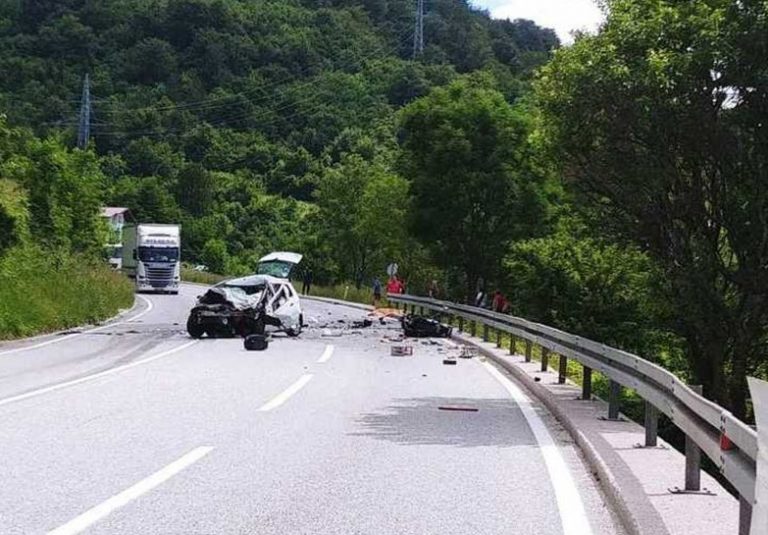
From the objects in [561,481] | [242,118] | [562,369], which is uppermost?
[242,118]

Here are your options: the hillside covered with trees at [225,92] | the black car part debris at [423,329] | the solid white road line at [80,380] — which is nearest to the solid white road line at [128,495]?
the solid white road line at [80,380]

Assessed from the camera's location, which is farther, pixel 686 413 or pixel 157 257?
pixel 157 257

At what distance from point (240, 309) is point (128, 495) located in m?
19.1

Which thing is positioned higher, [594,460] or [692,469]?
[692,469]

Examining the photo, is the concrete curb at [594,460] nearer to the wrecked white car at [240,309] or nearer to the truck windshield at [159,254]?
the wrecked white car at [240,309]

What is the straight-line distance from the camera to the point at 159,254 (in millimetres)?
57500

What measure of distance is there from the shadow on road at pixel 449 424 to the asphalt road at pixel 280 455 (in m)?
0.03

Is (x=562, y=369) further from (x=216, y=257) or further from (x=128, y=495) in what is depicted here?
(x=216, y=257)

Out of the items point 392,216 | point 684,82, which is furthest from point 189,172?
point 684,82

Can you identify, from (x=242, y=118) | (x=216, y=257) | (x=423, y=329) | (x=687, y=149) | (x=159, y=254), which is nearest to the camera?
(x=687, y=149)

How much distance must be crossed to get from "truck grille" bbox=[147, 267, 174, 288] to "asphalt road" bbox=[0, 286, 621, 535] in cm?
4079

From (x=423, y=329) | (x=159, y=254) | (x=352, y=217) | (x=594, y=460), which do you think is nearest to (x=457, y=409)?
(x=594, y=460)

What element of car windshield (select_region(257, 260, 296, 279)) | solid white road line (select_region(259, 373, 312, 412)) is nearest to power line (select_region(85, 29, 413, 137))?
car windshield (select_region(257, 260, 296, 279))

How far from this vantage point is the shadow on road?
33.2 ft
